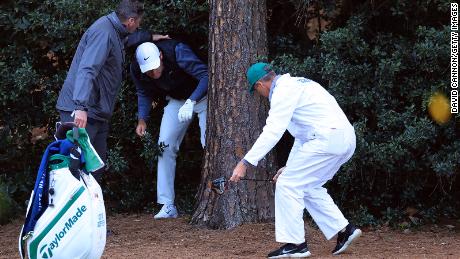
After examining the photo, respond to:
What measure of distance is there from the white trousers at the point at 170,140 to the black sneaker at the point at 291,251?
2.10 metres

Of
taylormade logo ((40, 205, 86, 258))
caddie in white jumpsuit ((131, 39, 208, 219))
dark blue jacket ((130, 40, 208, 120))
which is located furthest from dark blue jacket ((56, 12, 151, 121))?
taylormade logo ((40, 205, 86, 258))

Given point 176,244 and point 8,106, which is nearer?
point 176,244

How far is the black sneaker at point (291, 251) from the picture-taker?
7.10 meters

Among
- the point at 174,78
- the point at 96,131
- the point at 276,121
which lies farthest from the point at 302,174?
the point at 174,78

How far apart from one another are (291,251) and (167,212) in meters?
2.33

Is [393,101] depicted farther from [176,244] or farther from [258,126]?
[176,244]

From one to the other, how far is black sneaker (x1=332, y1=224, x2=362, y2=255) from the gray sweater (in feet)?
7.57

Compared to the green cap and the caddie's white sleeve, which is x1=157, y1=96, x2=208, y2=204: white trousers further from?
the caddie's white sleeve

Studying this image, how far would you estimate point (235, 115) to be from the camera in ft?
27.2

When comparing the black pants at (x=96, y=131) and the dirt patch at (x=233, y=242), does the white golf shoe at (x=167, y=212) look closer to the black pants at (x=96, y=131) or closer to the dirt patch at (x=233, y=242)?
the dirt patch at (x=233, y=242)

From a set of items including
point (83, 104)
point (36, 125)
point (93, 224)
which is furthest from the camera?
point (36, 125)

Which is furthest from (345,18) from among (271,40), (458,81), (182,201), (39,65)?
(39,65)

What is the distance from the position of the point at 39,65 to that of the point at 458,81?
4.58 m

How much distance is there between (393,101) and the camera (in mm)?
8711
